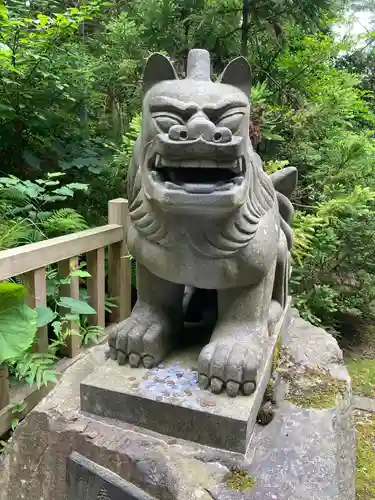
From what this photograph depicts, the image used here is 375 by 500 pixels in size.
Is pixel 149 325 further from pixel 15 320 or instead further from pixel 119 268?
pixel 119 268

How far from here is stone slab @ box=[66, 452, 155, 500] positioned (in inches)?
40.9

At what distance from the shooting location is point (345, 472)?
4.16 feet

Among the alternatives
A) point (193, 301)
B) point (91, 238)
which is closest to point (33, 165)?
point (91, 238)

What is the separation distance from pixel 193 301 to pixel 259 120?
5.11 ft

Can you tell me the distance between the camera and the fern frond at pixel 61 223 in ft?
7.65

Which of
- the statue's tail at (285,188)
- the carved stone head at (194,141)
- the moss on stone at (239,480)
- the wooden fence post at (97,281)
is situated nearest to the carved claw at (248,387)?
the moss on stone at (239,480)

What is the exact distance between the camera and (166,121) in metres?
1.01

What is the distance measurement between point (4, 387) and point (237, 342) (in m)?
1.08

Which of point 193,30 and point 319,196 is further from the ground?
point 193,30

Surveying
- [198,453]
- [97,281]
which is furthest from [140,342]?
[97,281]

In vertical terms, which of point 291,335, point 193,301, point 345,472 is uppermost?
point 193,301

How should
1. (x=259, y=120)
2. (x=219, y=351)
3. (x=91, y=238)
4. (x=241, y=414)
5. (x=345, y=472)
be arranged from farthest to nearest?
(x=259, y=120), (x=91, y=238), (x=345, y=472), (x=219, y=351), (x=241, y=414)

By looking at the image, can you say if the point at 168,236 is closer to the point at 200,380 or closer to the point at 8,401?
the point at 200,380

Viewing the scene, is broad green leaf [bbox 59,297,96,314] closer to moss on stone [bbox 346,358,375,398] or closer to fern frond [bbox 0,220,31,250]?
fern frond [bbox 0,220,31,250]
